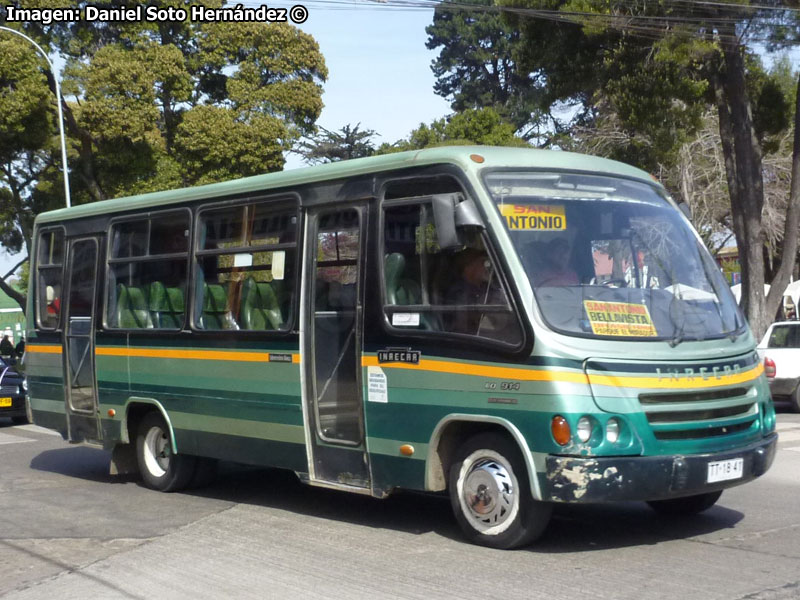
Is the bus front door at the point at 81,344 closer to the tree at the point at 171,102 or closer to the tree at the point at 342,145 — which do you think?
the tree at the point at 171,102

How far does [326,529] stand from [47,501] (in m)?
3.26

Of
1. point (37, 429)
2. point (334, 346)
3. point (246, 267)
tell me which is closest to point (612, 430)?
point (334, 346)

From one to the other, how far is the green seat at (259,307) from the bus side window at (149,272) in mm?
916

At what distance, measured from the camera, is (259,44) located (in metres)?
30.4

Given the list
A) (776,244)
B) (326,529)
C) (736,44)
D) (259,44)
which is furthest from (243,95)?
(326,529)

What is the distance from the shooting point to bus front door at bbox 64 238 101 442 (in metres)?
11.4

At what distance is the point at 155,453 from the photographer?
10891 millimetres

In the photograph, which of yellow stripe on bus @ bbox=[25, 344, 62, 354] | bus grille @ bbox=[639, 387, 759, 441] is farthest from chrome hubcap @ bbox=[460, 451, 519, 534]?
yellow stripe on bus @ bbox=[25, 344, 62, 354]

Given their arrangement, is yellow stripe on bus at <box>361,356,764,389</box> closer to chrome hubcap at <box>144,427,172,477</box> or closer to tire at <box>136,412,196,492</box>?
tire at <box>136,412,196,492</box>

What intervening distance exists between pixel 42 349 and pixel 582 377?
7.27 m

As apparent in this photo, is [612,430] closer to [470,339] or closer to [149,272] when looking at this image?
[470,339]

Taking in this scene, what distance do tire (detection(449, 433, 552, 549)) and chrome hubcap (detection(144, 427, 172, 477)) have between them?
4149mm

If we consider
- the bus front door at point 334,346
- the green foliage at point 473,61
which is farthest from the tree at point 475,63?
the bus front door at point 334,346

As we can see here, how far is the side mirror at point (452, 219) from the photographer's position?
7363 millimetres
